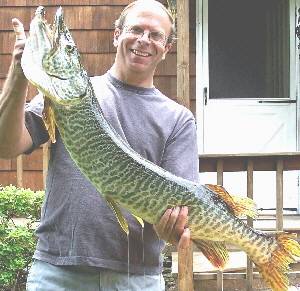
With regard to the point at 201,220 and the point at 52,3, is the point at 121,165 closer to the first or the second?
the point at 201,220

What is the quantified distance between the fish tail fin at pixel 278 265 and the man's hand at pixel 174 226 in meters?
0.49

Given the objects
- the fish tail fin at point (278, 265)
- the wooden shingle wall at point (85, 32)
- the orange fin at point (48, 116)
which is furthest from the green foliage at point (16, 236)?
the orange fin at point (48, 116)

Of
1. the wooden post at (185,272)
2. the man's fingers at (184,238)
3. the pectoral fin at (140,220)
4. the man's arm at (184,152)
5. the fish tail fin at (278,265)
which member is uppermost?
the man's arm at (184,152)

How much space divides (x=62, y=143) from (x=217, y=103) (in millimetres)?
5519

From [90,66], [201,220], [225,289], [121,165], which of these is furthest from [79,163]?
[90,66]

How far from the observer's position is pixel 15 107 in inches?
96.8

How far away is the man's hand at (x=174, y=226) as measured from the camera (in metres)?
2.64

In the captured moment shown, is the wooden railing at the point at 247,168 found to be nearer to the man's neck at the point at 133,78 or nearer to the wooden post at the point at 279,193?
the wooden post at the point at 279,193

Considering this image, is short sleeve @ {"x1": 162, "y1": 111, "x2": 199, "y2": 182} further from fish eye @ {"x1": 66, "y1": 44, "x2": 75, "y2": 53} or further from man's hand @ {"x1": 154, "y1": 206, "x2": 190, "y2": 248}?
fish eye @ {"x1": 66, "y1": 44, "x2": 75, "y2": 53}

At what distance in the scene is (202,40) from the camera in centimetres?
805

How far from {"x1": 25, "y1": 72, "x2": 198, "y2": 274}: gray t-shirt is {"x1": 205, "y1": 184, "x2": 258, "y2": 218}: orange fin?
0.69ft

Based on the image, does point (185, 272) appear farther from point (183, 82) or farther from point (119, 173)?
point (119, 173)

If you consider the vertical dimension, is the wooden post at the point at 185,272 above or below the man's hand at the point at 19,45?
below

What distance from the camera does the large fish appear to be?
2346mm
